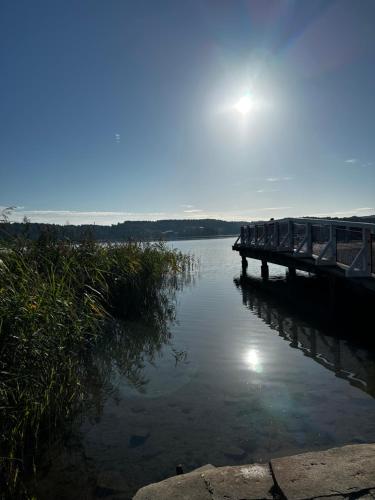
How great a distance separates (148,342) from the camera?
10.0 metres

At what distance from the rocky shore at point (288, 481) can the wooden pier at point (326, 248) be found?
19.5ft

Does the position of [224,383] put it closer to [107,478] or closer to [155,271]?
[107,478]

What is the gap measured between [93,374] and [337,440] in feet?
16.3

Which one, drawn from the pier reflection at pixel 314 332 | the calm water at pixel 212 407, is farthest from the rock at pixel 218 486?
the pier reflection at pixel 314 332

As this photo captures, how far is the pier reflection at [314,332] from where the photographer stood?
23.8 feet

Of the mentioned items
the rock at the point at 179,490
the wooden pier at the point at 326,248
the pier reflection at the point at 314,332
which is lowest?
the pier reflection at the point at 314,332

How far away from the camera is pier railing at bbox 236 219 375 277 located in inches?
364

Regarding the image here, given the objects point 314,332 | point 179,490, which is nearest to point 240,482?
point 179,490

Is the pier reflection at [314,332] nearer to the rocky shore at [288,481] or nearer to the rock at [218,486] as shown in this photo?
the rocky shore at [288,481]

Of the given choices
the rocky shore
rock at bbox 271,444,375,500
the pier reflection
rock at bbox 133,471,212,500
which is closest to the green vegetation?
rock at bbox 133,471,212,500

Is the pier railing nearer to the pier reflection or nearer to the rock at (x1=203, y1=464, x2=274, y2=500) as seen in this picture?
the pier reflection

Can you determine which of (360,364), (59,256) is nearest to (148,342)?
(59,256)

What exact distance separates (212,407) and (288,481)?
9.05 feet

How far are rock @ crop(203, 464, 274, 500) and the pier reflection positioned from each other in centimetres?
345
